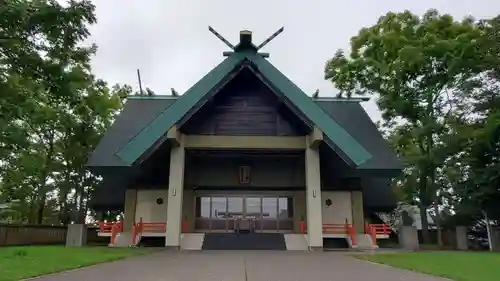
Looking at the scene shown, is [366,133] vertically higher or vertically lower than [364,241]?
higher

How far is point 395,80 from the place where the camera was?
2072 centimetres

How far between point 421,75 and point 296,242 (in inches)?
436

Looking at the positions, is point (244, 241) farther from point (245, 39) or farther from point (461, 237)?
point (461, 237)

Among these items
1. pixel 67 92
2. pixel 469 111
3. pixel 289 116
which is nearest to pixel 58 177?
pixel 289 116

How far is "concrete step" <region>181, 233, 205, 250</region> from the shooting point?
14.7 metres

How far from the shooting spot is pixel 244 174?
17422 millimetres

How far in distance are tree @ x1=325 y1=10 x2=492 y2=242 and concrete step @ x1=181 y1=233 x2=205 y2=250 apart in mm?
10427

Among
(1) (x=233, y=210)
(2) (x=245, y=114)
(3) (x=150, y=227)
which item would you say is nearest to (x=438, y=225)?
(1) (x=233, y=210)

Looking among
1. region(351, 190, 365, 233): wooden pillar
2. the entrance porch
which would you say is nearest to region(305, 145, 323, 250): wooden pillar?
the entrance porch

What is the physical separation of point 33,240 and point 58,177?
688cm

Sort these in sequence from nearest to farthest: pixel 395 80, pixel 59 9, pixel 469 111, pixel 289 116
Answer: pixel 59 9
pixel 289 116
pixel 469 111
pixel 395 80

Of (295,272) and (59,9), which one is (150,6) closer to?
(59,9)

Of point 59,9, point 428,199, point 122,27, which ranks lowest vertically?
point 428,199

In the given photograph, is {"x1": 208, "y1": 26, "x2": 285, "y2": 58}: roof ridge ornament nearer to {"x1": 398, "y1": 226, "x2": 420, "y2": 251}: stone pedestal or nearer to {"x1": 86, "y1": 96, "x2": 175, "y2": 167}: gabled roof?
{"x1": 86, "y1": 96, "x2": 175, "y2": 167}: gabled roof
